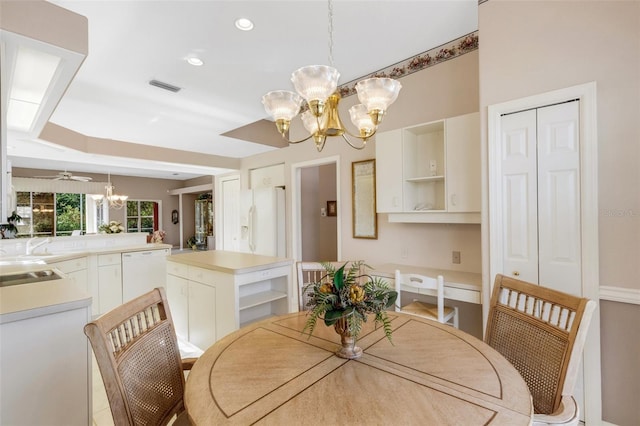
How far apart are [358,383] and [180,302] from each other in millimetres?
2599

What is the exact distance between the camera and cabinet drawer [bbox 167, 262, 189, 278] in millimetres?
3045

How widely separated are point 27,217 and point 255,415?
34.0 ft

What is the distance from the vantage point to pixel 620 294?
1725 millimetres

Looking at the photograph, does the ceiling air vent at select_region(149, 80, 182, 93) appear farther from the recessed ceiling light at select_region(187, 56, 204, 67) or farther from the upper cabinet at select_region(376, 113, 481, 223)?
the upper cabinet at select_region(376, 113, 481, 223)

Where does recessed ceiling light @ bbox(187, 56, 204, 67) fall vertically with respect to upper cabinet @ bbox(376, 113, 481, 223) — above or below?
above

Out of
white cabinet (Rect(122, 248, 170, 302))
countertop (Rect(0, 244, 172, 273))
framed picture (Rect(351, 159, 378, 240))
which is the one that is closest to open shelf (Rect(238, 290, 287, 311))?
framed picture (Rect(351, 159, 378, 240))

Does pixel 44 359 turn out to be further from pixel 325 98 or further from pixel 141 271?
pixel 141 271

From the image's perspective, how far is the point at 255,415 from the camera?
873 mm

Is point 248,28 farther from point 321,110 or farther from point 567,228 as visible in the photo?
point 567,228

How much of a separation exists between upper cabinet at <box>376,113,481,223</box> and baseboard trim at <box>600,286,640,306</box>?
37.3 inches

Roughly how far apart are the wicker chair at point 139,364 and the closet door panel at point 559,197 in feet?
7.17

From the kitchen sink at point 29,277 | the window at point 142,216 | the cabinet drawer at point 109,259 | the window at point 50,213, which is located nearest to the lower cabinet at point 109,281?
the cabinet drawer at point 109,259

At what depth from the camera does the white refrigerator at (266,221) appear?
183 inches

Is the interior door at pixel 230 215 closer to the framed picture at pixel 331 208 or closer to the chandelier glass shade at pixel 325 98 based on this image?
the framed picture at pixel 331 208
